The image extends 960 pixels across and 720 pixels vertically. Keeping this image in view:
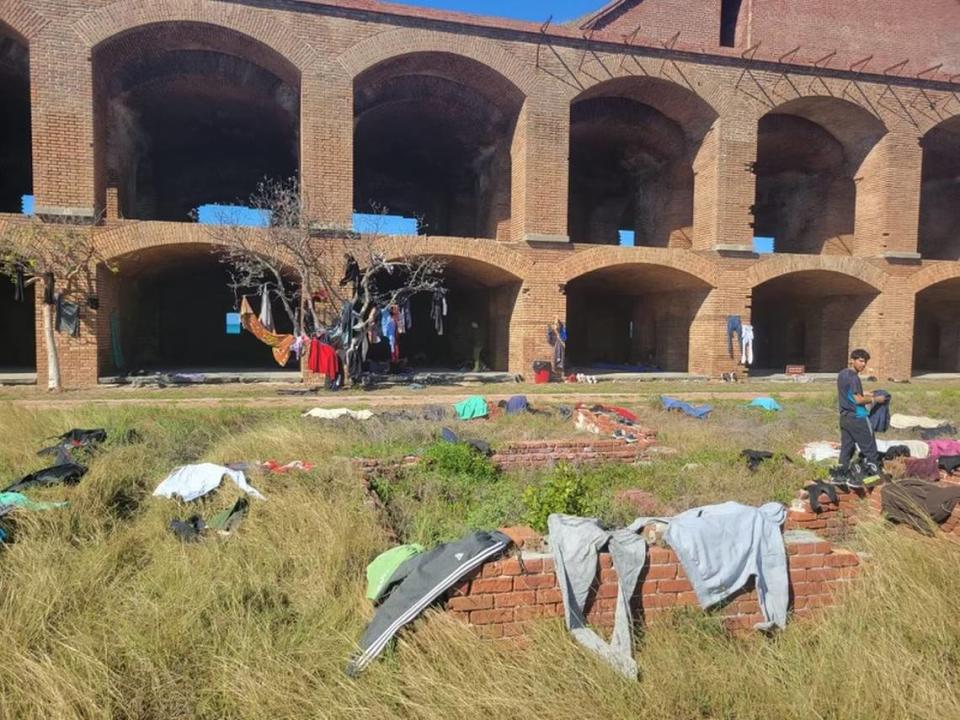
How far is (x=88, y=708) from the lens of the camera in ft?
7.91

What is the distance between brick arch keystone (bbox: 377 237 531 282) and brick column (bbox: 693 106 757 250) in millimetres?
5849

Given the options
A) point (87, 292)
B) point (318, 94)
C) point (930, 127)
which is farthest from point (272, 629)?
point (930, 127)

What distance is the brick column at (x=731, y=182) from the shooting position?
53.1ft

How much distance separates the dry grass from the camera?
2496mm

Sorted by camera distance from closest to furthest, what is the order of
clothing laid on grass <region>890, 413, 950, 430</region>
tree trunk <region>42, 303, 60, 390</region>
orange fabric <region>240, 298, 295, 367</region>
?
clothing laid on grass <region>890, 413, 950, 430</region> < tree trunk <region>42, 303, 60, 390</region> < orange fabric <region>240, 298, 295, 367</region>

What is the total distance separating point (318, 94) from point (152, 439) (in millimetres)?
10134

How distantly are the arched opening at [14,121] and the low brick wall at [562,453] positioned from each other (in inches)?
594

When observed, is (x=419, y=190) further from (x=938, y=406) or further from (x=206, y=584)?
(x=206, y=584)

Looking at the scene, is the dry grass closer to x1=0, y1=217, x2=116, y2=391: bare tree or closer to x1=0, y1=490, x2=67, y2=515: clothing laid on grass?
x1=0, y1=490, x2=67, y2=515: clothing laid on grass

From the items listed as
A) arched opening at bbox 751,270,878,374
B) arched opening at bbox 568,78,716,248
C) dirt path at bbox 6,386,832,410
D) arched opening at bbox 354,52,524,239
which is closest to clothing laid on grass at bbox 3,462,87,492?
dirt path at bbox 6,386,832,410

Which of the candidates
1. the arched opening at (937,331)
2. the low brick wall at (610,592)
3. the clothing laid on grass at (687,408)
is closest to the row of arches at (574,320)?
the arched opening at (937,331)

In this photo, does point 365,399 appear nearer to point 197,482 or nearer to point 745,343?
point 197,482

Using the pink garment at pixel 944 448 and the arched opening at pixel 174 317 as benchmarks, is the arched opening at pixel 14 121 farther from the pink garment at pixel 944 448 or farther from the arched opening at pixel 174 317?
the pink garment at pixel 944 448

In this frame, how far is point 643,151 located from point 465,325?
8732mm
